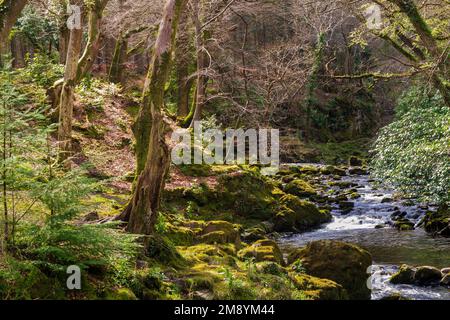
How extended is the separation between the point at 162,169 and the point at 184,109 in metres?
17.1

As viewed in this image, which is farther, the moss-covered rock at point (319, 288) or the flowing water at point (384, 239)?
the flowing water at point (384, 239)

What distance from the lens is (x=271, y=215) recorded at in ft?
52.3

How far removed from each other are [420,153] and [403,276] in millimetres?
5296

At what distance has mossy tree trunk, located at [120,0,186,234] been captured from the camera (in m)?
7.63

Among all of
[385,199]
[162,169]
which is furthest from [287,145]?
[162,169]

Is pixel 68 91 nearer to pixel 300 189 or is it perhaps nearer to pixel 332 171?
pixel 300 189

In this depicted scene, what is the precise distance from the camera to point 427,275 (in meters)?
10.4

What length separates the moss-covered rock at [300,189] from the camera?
801 inches

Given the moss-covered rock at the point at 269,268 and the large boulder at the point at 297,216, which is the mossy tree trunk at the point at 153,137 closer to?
the moss-covered rock at the point at 269,268

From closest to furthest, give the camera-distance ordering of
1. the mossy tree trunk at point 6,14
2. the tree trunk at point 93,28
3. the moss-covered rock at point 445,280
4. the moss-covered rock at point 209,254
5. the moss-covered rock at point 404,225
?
1. the moss-covered rock at point 209,254
2. the mossy tree trunk at point 6,14
3. the moss-covered rock at point 445,280
4. the tree trunk at point 93,28
5. the moss-covered rock at point 404,225

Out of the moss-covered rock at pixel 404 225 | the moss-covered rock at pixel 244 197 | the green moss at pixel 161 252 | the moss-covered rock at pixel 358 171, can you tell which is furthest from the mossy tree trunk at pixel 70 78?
the moss-covered rock at pixel 358 171

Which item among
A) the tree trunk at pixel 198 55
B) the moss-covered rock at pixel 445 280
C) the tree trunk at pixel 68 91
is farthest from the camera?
the tree trunk at pixel 198 55

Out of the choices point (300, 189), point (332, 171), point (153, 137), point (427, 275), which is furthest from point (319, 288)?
point (332, 171)

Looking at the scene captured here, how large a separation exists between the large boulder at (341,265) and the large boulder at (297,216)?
5964 mm
